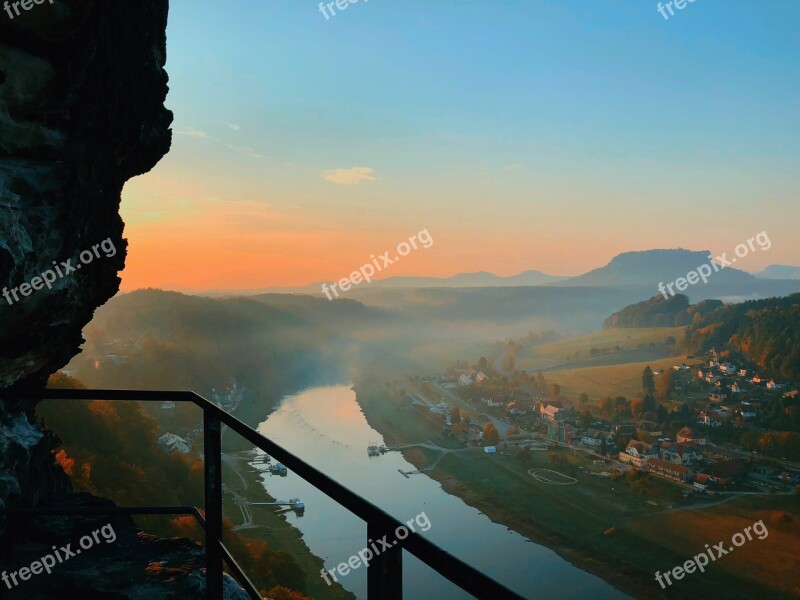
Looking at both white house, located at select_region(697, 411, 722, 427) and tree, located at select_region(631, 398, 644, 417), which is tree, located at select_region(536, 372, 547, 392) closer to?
tree, located at select_region(631, 398, 644, 417)

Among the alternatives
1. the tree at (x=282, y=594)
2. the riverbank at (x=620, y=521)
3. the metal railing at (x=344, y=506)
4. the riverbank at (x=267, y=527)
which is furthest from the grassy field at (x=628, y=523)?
the metal railing at (x=344, y=506)

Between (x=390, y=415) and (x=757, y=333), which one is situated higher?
(x=757, y=333)

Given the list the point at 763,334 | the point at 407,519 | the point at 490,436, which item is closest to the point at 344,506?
the point at 407,519

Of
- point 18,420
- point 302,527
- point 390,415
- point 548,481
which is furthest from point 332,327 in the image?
point 18,420

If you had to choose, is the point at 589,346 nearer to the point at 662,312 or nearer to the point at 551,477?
the point at 662,312

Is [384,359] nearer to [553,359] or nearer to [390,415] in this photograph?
[553,359]

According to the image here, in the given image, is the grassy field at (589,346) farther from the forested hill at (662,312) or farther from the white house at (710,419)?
the white house at (710,419)

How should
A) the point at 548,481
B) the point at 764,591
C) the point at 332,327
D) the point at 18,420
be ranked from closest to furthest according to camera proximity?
the point at 18,420 → the point at 764,591 → the point at 548,481 → the point at 332,327
